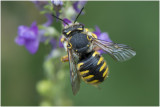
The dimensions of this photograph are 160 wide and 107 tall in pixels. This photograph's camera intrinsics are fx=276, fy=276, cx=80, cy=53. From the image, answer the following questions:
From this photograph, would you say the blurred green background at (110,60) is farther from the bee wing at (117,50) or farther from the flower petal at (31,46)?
the bee wing at (117,50)

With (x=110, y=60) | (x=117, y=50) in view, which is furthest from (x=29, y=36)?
(x=110, y=60)

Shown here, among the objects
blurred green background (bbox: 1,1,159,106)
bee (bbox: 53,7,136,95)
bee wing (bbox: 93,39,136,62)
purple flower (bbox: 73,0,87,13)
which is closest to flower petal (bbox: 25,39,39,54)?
bee (bbox: 53,7,136,95)

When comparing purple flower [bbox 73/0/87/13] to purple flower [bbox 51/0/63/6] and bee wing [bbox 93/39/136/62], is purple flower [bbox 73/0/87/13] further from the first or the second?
bee wing [bbox 93/39/136/62]

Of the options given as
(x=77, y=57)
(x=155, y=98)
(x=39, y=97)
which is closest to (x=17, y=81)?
(x=39, y=97)

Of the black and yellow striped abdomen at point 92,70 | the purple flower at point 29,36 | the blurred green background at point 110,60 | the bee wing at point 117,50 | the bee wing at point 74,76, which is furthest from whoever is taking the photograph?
the blurred green background at point 110,60

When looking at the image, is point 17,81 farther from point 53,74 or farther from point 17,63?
point 53,74

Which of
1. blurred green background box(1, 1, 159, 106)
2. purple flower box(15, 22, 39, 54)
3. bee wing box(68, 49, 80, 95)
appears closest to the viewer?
bee wing box(68, 49, 80, 95)

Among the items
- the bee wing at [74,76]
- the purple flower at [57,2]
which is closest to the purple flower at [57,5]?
the purple flower at [57,2]
